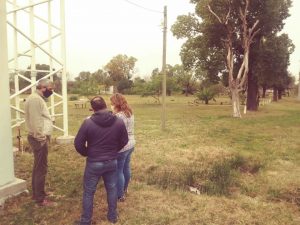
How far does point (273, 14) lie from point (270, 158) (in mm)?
17718

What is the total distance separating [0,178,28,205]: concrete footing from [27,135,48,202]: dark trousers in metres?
0.50

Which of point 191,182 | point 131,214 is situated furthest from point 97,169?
point 191,182

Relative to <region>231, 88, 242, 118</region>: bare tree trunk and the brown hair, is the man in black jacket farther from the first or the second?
<region>231, 88, 242, 118</region>: bare tree trunk

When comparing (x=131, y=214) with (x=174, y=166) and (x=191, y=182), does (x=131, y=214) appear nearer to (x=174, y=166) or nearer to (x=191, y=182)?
(x=191, y=182)

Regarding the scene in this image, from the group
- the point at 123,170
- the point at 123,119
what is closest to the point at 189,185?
the point at 123,170

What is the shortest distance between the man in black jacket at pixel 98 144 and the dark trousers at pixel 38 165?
52.1 inches

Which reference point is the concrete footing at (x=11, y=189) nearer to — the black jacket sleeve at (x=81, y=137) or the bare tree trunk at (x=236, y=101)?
the black jacket sleeve at (x=81, y=137)

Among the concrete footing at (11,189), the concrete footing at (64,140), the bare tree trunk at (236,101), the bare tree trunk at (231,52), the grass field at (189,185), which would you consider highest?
the bare tree trunk at (231,52)

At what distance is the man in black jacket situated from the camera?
5.07 m

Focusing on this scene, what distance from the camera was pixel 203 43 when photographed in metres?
28.4

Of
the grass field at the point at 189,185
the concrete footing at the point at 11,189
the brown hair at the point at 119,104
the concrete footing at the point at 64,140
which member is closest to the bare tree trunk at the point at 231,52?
the grass field at the point at 189,185

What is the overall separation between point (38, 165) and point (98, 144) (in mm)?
1691

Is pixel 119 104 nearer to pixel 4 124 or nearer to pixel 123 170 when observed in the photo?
pixel 123 170

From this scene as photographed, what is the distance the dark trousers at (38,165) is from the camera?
241 inches
